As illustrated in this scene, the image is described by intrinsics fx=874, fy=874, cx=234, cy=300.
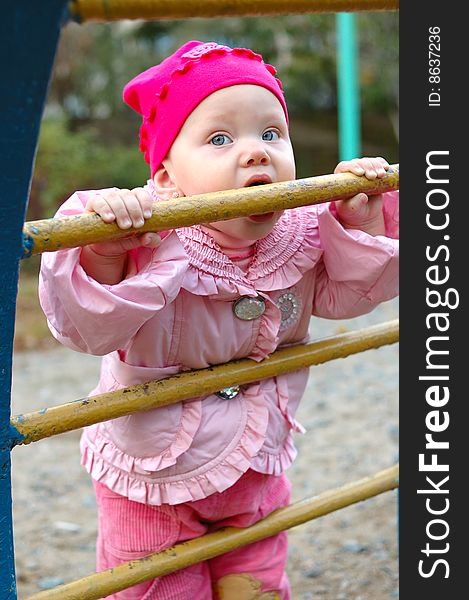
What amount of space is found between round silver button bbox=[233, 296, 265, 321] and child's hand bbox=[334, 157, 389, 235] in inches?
7.6

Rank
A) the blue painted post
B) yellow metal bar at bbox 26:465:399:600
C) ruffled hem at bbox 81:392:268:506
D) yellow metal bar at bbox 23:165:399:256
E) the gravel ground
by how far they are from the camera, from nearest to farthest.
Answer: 1. the blue painted post
2. yellow metal bar at bbox 23:165:399:256
3. yellow metal bar at bbox 26:465:399:600
4. ruffled hem at bbox 81:392:268:506
5. the gravel ground

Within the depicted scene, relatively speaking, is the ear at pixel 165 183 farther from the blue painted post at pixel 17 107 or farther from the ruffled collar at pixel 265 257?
the blue painted post at pixel 17 107

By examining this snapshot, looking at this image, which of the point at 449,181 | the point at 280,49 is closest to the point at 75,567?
the point at 449,181

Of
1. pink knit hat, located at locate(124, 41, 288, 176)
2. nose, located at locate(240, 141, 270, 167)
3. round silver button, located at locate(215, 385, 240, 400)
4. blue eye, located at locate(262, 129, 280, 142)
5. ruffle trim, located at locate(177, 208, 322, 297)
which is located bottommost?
round silver button, located at locate(215, 385, 240, 400)

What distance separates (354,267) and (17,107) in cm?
68

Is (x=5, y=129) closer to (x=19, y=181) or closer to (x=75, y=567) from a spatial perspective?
(x=19, y=181)

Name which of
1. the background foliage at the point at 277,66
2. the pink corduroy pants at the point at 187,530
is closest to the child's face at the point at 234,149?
the pink corduroy pants at the point at 187,530

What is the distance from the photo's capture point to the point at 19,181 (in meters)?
0.94

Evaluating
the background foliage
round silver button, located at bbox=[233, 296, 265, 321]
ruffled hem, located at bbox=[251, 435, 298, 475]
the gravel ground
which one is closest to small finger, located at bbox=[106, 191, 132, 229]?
A: round silver button, located at bbox=[233, 296, 265, 321]

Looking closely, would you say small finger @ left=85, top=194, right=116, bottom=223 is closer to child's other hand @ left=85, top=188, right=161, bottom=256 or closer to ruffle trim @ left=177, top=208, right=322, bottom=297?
child's other hand @ left=85, top=188, right=161, bottom=256

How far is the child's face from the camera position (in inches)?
51.5

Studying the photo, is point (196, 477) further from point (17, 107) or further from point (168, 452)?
point (17, 107)

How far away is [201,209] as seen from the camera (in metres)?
1.10

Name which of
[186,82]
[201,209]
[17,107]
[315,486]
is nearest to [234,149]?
[186,82]
